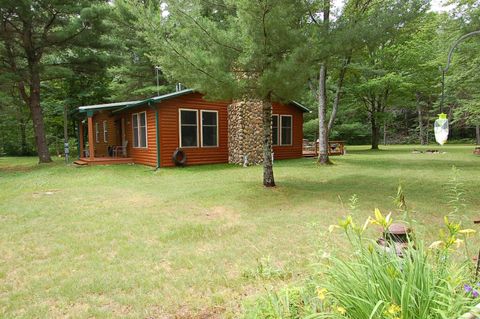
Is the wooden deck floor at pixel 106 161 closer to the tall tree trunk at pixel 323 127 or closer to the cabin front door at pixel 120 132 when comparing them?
the cabin front door at pixel 120 132

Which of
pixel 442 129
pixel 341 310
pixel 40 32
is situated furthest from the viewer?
pixel 40 32

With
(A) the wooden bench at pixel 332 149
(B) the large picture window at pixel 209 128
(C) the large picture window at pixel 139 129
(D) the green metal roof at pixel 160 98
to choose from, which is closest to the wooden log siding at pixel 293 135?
(A) the wooden bench at pixel 332 149

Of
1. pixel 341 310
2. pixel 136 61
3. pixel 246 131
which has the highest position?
pixel 136 61

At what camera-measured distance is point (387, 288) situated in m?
1.59

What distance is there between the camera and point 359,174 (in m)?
9.73

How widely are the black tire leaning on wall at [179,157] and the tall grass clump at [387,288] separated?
34.0 ft

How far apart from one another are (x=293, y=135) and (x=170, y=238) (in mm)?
12164

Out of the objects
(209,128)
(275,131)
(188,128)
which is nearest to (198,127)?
(188,128)

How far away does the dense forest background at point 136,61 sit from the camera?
31.3ft

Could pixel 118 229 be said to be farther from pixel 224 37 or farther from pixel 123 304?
pixel 224 37

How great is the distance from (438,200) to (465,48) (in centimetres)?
870

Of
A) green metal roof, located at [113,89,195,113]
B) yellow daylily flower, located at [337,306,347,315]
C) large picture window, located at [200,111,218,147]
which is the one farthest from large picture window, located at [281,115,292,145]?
yellow daylily flower, located at [337,306,347,315]

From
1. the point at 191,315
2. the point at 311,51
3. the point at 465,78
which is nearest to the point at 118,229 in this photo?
the point at 191,315

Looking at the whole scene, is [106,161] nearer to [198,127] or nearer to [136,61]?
[198,127]
